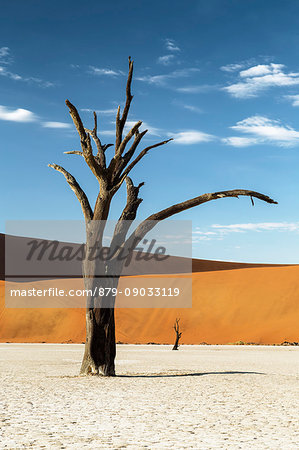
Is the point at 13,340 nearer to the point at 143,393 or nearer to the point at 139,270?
the point at 143,393

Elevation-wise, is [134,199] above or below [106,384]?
above

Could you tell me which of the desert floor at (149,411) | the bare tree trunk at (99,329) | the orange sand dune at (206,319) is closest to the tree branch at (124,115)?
the bare tree trunk at (99,329)

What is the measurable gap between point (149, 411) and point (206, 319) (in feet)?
141

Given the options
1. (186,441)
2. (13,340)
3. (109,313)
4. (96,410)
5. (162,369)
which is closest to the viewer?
(186,441)

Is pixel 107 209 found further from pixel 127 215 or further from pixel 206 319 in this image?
pixel 206 319

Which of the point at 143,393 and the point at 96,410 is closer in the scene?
the point at 96,410

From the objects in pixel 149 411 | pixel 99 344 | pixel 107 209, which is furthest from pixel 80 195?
pixel 149 411

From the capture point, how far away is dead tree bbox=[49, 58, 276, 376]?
16.3m

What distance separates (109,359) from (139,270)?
78857mm

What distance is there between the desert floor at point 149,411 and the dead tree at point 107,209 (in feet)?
2.98

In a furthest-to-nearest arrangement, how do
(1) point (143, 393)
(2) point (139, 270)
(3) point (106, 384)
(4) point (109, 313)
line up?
(2) point (139, 270) → (4) point (109, 313) → (3) point (106, 384) → (1) point (143, 393)

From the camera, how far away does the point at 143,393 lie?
12219 millimetres

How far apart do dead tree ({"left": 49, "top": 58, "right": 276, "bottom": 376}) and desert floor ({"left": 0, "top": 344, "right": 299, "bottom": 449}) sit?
91cm

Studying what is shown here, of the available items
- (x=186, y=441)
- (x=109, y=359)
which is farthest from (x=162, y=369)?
(x=186, y=441)
